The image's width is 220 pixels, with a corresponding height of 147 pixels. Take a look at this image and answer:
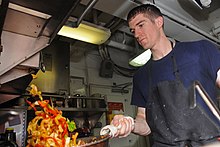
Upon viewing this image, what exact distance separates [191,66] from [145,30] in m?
0.39

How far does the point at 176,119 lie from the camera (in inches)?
43.7

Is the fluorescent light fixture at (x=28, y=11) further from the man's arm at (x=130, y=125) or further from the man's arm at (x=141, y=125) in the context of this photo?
the man's arm at (x=141, y=125)

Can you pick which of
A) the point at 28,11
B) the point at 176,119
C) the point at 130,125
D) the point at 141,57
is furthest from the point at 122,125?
the point at 141,57

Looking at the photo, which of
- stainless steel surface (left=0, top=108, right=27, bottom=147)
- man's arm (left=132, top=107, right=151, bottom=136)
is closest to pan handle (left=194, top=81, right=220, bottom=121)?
man's arm (left=132, top=107, right=151, bottom=136)

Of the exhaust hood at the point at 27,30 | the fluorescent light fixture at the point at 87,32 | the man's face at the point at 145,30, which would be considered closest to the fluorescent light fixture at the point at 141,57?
the fluorescent light fixture at the point at 87,32

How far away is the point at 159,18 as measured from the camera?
1434 mm

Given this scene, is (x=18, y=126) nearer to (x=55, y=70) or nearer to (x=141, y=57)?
(x=55, y=70)

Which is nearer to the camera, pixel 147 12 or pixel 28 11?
pixel 28 11

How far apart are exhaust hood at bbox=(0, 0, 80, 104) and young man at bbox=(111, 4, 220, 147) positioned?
549 millimetres

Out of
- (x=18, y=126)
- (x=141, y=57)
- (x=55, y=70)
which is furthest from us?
(x=141, y=57)

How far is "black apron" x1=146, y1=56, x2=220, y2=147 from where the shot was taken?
1015 mm

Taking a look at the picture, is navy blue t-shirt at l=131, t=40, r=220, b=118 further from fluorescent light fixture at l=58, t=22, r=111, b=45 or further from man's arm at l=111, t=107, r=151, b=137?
fluorescent light fixture at l=58, t=22, r=111, b=45

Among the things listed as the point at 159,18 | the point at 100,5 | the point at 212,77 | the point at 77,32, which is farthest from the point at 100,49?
the point at 212,77

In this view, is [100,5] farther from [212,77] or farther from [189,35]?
[189,35]
